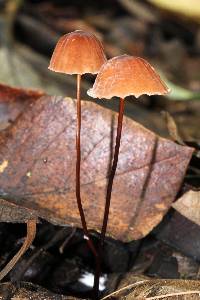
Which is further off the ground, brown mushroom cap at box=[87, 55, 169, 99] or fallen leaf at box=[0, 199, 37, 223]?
brown mushroom cap at box=[87, 55, 169, 99]

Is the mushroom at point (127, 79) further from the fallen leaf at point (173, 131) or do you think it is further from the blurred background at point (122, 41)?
the blurred background at point (122, 41)

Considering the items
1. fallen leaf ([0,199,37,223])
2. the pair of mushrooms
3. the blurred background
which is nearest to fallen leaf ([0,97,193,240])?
fallen leaf ([0,199,37,223])

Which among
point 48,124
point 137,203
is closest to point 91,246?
point 137,203

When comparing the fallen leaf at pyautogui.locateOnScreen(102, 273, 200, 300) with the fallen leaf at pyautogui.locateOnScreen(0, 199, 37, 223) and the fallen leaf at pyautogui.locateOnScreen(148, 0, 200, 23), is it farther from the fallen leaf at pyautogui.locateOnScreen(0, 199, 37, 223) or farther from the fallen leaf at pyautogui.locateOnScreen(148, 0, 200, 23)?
the fallen leaf at pyautogui.locateOnScreen(148, 0, 200, 23)

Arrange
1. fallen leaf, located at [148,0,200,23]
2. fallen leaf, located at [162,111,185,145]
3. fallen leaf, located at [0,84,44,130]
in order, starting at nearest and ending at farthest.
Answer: fallen leaf, located at [162,111,185,145], fallen leaf, located at [0,84,44,130], fallen leaf, located at [148,0,200,23]

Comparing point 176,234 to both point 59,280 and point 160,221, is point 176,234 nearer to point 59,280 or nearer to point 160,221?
point 160,221

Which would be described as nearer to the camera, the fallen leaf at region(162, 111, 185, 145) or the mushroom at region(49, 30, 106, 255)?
the mushroom at region(49, 30, 106, 255)
